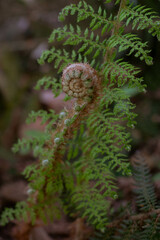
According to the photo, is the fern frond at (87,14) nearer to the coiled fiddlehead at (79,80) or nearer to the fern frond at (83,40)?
the fern frond at (83,40)

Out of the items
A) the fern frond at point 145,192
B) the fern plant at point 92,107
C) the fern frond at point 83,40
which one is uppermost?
→ the fern frond at point 83,40

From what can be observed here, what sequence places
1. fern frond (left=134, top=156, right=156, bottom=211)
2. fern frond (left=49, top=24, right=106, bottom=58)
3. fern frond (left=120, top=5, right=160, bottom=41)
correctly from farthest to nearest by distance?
fern frond (left=134, top=156, right=156, bottom=211), fern frond (left=49, top=24, right=106, bottom=58), fern frond (left=120, top=5, right=160, bottom=41)

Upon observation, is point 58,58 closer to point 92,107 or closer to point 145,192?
point 92,107

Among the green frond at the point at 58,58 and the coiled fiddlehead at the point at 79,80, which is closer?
the coiled fiddlehead at the point at 79,80

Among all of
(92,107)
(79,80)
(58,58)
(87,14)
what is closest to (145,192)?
(92,107)

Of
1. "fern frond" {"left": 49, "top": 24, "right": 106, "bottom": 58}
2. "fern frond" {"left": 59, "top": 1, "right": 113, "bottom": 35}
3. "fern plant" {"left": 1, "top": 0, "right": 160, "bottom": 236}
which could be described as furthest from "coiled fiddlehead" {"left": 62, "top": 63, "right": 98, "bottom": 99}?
"fern frond" {"left": 59, "top": 1, "right": 113, "bottom": 35}

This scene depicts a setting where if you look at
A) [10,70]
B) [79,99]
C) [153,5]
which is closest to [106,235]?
[79,99]

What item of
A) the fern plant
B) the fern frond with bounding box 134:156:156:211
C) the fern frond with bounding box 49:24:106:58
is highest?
the fern frond with bounding box 49:24:106:58

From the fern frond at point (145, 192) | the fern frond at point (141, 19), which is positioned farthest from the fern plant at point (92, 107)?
the fern frond at point (145, 192)

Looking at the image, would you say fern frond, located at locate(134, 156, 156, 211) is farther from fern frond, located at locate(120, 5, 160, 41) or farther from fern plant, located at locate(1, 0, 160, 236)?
fern frond, located at locate(120, 5, 160, 41)

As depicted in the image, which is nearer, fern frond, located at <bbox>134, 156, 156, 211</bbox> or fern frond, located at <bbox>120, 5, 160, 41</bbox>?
fern frond, located at <bbox>120, 5, 160, 41</bbox>

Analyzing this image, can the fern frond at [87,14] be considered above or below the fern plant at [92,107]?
above
